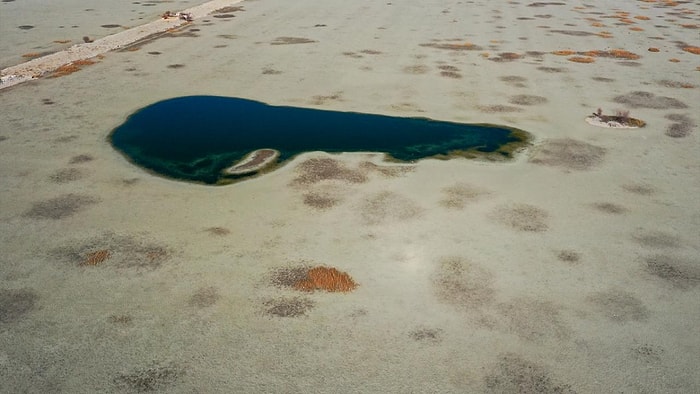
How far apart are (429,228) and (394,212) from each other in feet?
3.26

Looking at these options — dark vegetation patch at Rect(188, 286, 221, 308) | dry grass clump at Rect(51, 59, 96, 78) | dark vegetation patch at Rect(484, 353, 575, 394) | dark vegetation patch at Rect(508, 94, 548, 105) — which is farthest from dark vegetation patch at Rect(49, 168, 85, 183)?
dark vegetation patch at Rect(508, 94, 548, 105)

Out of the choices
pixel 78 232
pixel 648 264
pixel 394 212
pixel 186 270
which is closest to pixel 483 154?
pixel 394 212

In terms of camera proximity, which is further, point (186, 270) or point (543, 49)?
point (543, 49)

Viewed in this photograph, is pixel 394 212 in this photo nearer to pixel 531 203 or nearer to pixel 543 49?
pixel 531 203

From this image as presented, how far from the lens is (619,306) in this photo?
9.16m

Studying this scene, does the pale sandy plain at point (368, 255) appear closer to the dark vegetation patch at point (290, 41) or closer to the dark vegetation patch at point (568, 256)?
the dark vegetation patch at point (568, 256)

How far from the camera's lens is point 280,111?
715 inches

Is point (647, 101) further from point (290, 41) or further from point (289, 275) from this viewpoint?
point (290, 41)

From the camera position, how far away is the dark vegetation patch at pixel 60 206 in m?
11.9

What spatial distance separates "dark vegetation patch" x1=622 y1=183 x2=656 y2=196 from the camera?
12.9 meters

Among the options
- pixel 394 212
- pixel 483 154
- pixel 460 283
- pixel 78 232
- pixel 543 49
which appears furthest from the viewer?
pixel 543 49

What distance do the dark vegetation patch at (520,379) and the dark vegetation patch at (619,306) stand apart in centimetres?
196

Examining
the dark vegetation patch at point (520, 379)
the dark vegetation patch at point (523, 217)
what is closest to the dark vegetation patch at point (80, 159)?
the dark vegetation patch at point (523, 217)

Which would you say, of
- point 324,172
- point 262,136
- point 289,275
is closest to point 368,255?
point 289,275
